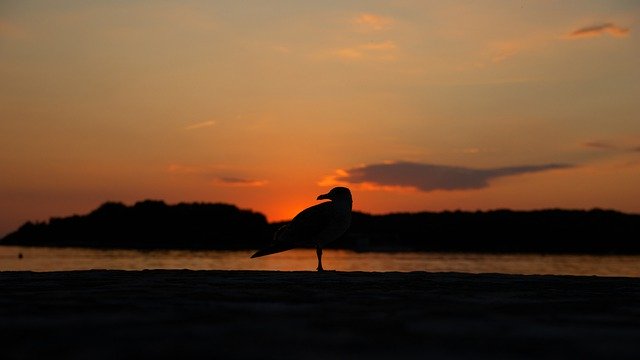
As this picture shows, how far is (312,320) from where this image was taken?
4.75 meters

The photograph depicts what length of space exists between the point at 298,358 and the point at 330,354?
20 cm

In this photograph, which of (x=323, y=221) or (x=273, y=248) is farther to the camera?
(x=273, y=248)

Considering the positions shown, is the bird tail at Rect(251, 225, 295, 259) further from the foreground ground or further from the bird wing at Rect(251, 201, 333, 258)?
the foreground ground

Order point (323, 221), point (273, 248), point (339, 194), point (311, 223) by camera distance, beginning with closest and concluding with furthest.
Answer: point (323, 221) → point (311, 223) → point (339, 194) → point (273, 248)

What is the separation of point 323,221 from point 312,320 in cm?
771

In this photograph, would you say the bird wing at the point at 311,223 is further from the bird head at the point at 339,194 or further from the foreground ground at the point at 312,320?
the foreground ground at the point at 312,320

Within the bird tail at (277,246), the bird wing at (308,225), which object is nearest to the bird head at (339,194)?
the bird wing at (308,225)

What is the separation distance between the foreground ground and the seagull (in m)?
4.22

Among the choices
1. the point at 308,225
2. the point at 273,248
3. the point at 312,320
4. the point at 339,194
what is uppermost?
the point at 339,194

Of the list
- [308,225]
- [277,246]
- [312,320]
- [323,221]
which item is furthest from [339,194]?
[312,320]

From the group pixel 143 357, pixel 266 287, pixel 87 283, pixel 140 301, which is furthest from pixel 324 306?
pixel 87 283

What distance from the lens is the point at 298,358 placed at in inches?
134

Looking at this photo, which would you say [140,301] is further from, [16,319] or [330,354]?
[330,354]

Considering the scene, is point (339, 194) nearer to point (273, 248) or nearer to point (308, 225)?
point (308, 225)
